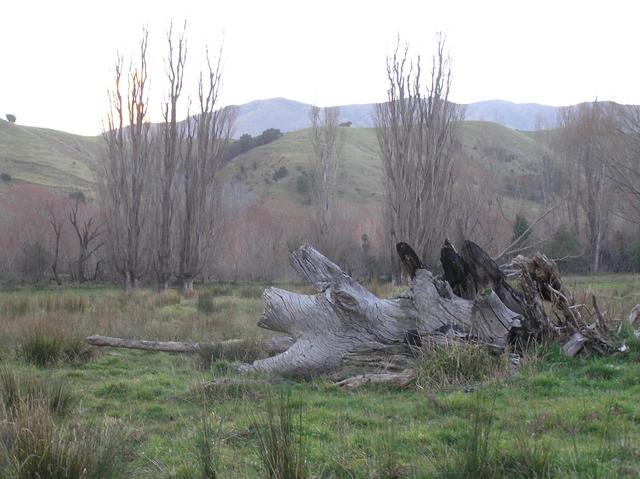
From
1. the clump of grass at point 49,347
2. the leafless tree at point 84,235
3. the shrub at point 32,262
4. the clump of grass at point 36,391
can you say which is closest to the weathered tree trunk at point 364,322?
the clump of grass at point 36,391

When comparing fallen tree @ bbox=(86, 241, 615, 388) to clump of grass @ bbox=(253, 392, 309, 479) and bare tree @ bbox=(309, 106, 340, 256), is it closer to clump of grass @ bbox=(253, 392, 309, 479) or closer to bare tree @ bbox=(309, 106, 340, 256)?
clump of grass @ bbox=(253, 392, 309, 479)

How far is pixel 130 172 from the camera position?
78.1 ft

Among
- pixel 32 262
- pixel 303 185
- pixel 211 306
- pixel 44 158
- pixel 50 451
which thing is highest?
pixel 44 158

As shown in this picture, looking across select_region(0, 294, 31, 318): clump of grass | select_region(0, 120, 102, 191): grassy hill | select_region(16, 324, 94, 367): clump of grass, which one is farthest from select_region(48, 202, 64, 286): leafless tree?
select_region(16, 324, 94, 367): clump of grass

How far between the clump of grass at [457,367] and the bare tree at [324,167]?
2708 centimetres

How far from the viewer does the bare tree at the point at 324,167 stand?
34062 mm

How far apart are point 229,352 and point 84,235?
25834 millimetres

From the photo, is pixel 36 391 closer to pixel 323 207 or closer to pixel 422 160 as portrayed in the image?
pixel 422 160

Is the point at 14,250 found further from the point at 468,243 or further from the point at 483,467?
the point at 483,467

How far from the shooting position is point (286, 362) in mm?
6969

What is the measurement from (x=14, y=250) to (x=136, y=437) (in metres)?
29.1

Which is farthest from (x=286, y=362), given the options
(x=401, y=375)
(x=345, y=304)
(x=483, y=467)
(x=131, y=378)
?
(x=483, y=467)

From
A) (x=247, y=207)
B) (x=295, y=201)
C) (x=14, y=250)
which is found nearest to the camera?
(x=14, y=250)

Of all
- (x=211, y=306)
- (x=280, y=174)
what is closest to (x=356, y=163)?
(x=280, y=174)
